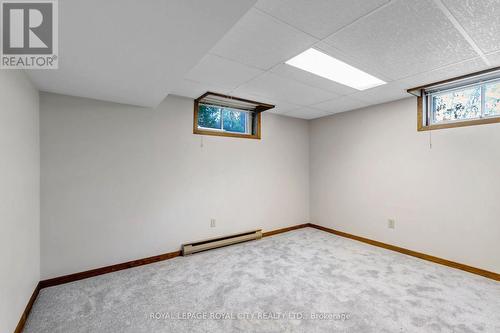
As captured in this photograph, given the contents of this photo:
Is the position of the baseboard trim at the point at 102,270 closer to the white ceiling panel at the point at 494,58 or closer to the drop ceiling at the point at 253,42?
the drop ceiling at the point at 253,42

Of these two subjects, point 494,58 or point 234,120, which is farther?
point 234,120

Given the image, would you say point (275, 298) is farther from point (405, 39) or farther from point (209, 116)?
point (209, 116)

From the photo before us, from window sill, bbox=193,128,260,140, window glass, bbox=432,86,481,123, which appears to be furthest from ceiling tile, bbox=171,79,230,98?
window glass, bbox=432,86,481,123

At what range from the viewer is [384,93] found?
319 cm

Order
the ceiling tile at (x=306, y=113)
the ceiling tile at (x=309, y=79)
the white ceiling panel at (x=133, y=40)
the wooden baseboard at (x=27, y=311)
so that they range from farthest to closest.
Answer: the ceiling tile at (x=306, y=113), the ceiling tile at (x=309, y=79), the wooden baseboard at (x=27, y=311), the white ceiling panel at (x=133, y=40)

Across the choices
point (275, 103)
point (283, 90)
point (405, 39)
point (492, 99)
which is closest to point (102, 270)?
point (283, 90)

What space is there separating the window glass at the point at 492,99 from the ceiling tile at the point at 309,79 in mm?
1528

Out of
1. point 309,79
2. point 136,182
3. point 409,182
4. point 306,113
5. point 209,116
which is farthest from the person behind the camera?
point 306,113

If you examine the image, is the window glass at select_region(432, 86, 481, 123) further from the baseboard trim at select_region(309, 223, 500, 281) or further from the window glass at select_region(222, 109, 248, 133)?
the window glass at select_region(222, 109, 248, 133)

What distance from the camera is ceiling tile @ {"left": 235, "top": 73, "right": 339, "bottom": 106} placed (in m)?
2.76

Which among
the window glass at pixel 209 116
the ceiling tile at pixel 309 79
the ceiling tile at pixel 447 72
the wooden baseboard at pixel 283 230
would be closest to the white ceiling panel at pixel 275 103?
the window glass at pixel 209 116

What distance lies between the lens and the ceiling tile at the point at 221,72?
227 cm

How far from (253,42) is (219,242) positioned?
2876 millimetres

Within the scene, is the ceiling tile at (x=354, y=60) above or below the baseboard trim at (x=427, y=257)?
above
